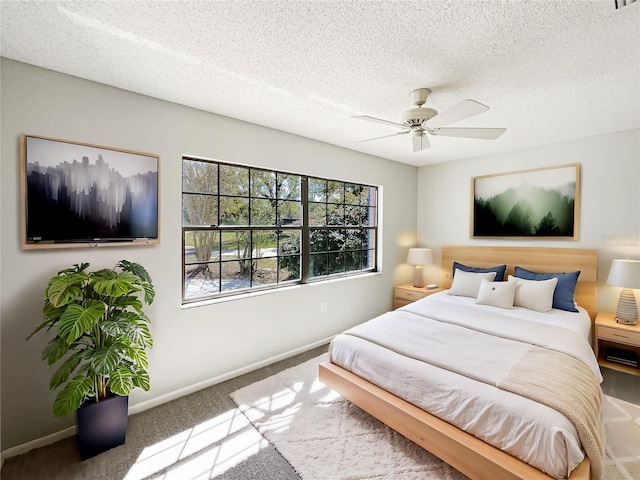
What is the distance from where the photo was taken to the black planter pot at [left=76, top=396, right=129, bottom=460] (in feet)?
5.95

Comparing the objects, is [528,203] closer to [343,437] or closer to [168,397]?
[343,437]

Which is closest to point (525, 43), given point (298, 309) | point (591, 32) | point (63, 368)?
point (591, 32)

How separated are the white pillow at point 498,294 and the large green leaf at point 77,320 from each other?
11.5 feet

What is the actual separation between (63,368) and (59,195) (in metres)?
1.10

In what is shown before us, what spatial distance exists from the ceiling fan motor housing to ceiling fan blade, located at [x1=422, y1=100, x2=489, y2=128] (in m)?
0.04

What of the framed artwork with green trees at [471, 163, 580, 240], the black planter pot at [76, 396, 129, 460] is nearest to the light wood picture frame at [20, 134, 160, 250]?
the black planter pot at [76, 396, 129, 460]

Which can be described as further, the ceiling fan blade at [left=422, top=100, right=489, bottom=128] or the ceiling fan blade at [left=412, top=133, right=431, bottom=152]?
the ceiling fan blade at [left=412, top=133, right=431, bottom=152]

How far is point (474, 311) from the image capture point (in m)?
3.01

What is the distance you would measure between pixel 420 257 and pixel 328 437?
9.77 feet

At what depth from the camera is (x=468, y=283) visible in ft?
12.0

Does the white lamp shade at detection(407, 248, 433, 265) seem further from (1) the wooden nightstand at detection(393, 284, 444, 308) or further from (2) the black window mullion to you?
(2) the black window mullion

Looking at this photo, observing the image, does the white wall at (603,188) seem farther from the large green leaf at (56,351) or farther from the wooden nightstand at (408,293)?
the large green leaf at (56,351)

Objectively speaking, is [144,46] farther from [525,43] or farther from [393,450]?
[393,450]

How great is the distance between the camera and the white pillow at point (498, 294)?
10.4 ft
